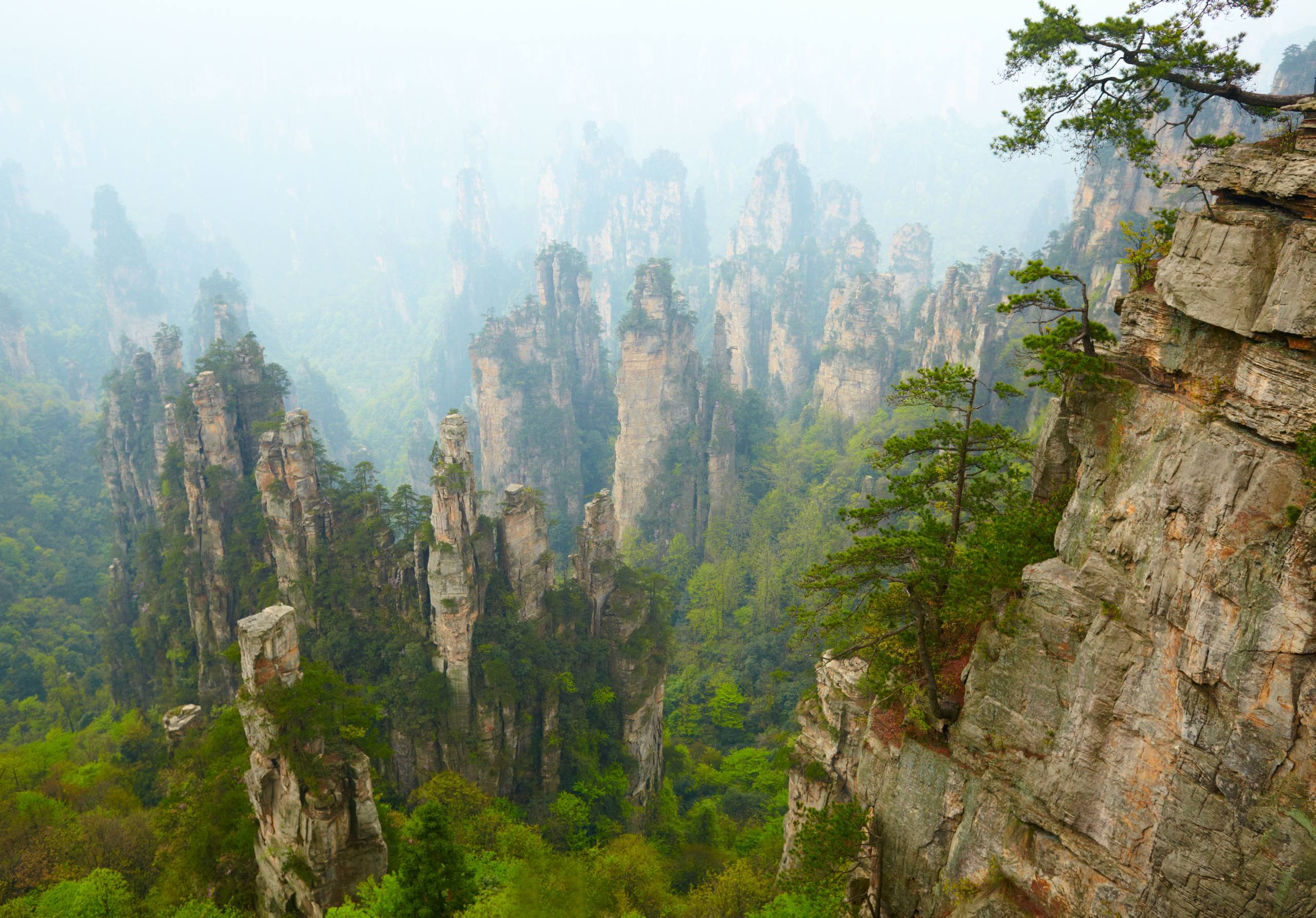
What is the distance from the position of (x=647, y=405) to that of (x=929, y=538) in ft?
144

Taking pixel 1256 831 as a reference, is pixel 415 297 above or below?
below

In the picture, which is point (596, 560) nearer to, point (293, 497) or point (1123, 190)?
point (293, 497)

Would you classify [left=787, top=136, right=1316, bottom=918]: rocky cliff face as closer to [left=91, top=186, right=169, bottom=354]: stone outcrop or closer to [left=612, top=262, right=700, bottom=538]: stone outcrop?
[left=612, top=262, right=700, bottom=538]: stone outcrop

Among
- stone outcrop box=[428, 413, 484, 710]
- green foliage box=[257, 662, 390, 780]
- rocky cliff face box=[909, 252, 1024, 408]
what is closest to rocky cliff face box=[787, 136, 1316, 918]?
green foliage box=[257, 662, 390, 780]

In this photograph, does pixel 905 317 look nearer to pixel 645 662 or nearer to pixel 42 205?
pixel 645 662

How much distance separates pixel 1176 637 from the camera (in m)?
9.02

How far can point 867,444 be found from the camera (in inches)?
1964

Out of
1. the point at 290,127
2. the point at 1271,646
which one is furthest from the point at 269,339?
the point at 1271,646

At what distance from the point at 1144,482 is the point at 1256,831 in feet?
12.7

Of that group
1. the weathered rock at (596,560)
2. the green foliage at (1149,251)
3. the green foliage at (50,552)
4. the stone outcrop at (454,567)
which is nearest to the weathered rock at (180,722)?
the stone outcrop at (454,567)

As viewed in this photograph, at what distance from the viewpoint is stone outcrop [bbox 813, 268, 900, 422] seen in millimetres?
59500

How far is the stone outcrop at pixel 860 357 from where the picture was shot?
2343 inches

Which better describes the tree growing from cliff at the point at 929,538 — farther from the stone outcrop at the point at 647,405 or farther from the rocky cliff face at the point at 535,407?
the rocky cliff face at the point at 535,407

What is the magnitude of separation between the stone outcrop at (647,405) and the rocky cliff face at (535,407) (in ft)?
30.2
